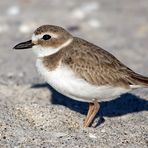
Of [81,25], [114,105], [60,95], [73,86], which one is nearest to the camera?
[73,86]

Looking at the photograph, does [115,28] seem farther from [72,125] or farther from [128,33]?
[72,125]

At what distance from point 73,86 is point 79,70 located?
0.59 ft

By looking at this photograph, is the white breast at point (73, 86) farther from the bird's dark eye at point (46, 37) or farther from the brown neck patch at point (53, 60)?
the bird's dark eye at point (46, 37)

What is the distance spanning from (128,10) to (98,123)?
18.2ft

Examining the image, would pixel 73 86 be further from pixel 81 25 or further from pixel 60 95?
pixel 81 25

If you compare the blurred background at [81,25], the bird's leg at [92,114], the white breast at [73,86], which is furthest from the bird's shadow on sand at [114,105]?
the blurred background at [81,25]

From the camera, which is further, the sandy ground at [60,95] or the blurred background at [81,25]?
the blurred background at [81,25]

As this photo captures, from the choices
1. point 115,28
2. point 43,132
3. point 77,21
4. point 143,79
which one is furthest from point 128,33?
point 43,132

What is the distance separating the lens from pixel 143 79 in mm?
5520

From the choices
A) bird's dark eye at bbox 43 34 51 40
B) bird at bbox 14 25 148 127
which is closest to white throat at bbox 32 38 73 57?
bird at bbox 14 25 148 127

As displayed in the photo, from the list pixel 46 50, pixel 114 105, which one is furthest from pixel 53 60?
pixel 114 105

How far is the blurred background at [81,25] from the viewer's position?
8172mm

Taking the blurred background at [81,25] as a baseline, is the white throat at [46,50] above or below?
above

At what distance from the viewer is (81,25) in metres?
10.1
